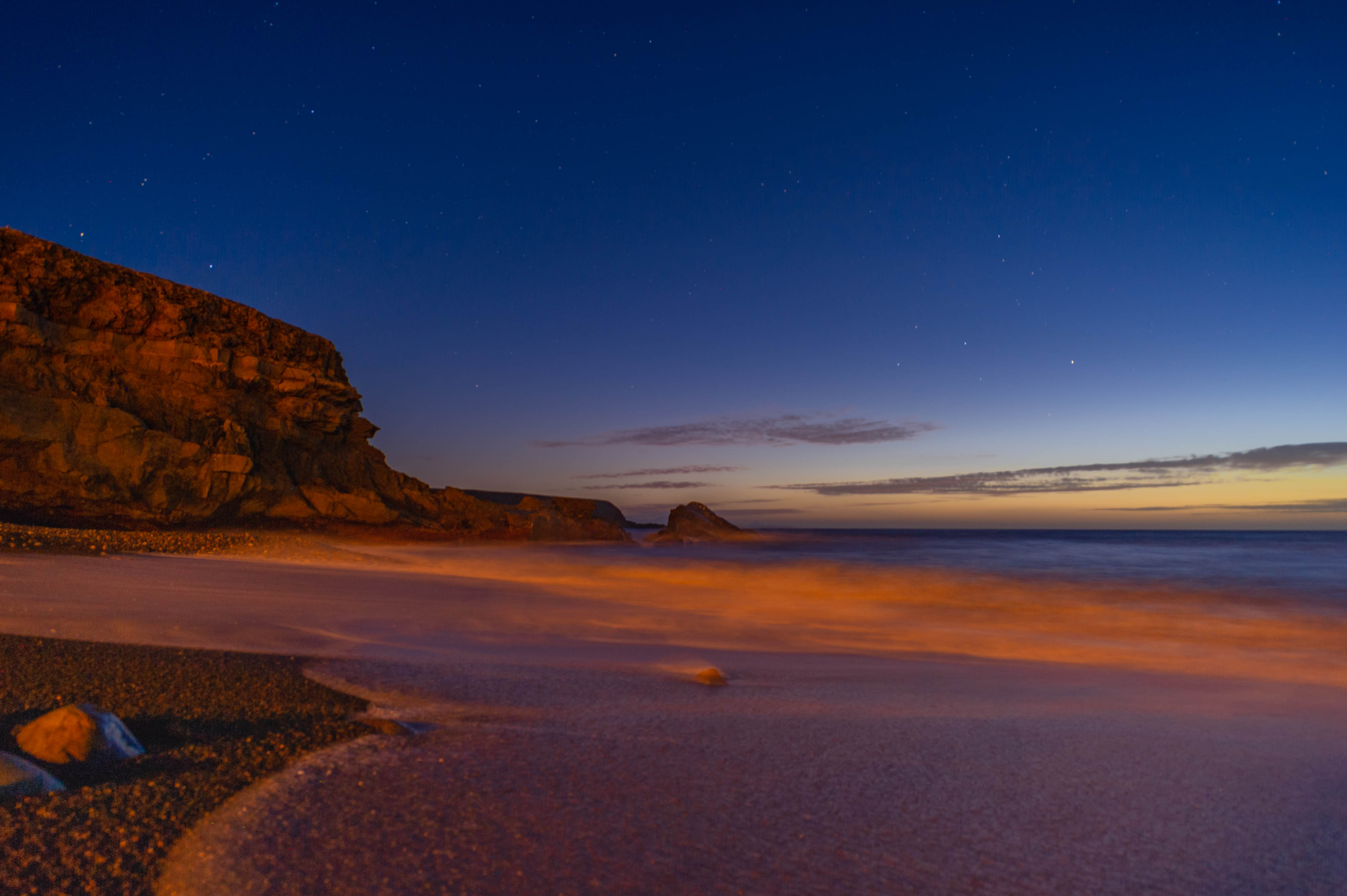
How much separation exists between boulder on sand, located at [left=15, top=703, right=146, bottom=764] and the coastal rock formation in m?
28.9

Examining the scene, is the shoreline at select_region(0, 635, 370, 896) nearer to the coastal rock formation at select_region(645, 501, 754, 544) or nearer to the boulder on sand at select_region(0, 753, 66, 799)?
the boulder on sand at select_region(0, 753, 66, 799)

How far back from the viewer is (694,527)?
109 ft

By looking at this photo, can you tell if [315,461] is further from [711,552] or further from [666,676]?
[666,676]

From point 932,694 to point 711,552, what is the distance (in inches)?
762

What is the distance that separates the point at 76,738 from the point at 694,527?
31967 mm

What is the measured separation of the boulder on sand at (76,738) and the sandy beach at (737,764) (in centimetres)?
38

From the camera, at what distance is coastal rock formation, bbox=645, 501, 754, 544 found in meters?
32.2

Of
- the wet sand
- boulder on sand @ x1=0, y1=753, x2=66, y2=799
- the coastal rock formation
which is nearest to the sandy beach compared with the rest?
the wet sand

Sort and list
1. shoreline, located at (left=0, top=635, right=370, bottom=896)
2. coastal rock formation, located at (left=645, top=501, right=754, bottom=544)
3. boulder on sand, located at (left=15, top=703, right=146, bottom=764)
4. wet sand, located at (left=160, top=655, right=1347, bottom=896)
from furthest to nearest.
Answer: coastal rock formation, located at (left=645, top=501, right=754, bottom=544) → boulder on sand, located at (left=15, top=703, right=146, bottom=764) → wet sand, located at (left=160, top=655, right=1347, bottom=896) → shoreline, located at (left=0, top=635, right=370, bottom=896)

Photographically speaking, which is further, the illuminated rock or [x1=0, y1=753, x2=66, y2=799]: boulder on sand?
the illuminated rock

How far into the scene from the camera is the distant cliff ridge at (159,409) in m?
11.7

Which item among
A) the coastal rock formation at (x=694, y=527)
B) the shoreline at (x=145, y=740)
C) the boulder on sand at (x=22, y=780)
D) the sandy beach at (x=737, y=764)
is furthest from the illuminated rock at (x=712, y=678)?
the coastal rock formation at (x=694, y=527)

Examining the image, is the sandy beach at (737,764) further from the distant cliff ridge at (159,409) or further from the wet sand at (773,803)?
the distant cliff ridge at (159,409)

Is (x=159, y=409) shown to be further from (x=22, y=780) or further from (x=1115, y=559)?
(x=1115, y=559)
